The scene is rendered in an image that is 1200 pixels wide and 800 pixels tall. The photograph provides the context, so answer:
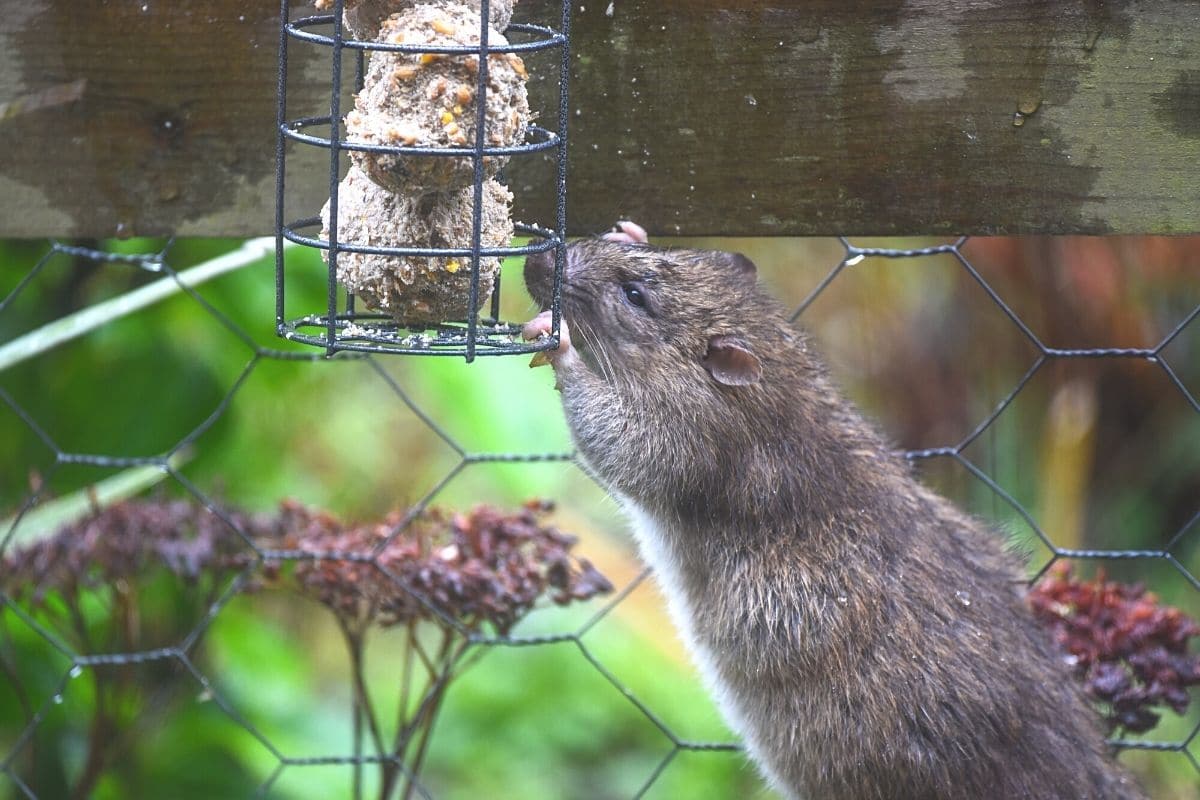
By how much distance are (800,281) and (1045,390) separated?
1.50 metres

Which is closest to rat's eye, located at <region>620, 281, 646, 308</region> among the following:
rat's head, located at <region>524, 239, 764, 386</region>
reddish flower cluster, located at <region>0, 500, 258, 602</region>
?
rat's head, located at <region>524, 239, 764, 386</region>

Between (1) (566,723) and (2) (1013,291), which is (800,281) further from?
(1) (566,723)

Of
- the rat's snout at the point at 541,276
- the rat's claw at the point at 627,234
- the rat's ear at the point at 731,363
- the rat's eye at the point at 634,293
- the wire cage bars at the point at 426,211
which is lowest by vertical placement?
the rat's ear at the point at 731,363

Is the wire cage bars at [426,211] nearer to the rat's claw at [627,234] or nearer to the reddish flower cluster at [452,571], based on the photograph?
the rat's claw at [627,234]

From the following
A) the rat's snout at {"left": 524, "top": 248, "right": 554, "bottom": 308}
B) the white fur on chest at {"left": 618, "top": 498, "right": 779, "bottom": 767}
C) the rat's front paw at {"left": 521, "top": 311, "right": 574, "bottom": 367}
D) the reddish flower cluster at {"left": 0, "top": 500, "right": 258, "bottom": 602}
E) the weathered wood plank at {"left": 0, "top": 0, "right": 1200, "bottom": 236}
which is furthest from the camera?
the reddish flower cluster at {"left": 0, "top": 500, "right": 258, "bottom": 602}

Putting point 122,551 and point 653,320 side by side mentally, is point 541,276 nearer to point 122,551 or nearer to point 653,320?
point 653,320

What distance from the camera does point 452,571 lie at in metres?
2.93

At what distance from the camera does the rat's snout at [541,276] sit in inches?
103

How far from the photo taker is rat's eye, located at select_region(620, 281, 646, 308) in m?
2.80

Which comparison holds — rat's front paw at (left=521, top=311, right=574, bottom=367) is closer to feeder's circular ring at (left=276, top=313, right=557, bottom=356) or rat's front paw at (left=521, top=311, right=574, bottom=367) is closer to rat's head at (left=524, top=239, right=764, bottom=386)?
feeder's circular ring at (left=276, top=313, right=557, bottom=356)

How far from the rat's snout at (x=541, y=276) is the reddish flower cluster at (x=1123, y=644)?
1.35 metres

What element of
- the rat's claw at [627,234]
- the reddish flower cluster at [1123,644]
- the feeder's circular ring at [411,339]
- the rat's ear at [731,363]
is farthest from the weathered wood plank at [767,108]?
the reddish flower cluster at [1123,644]

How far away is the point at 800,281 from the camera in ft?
22.9

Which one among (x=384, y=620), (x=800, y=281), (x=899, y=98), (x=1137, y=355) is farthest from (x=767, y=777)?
(x=800, y=281)
